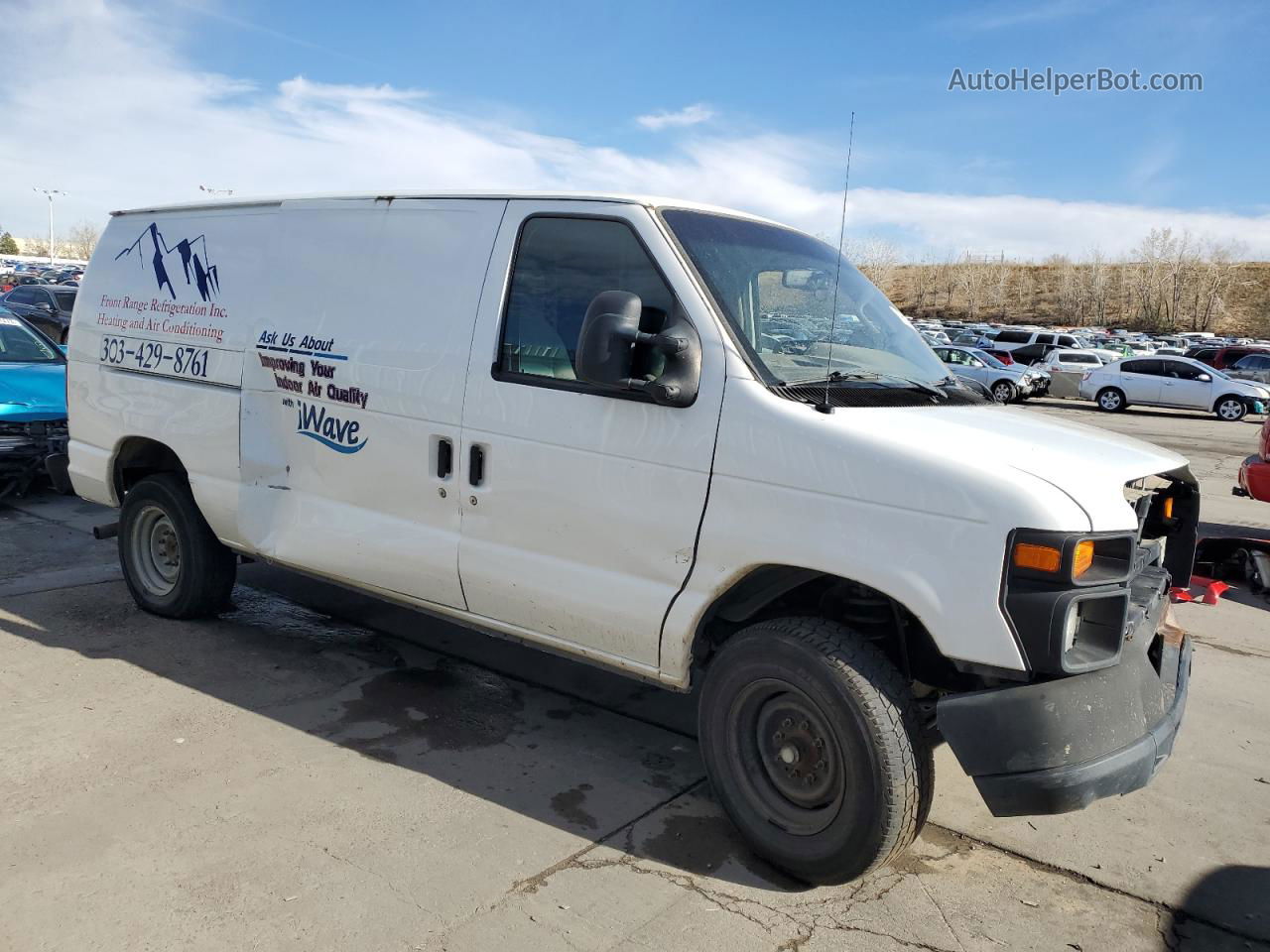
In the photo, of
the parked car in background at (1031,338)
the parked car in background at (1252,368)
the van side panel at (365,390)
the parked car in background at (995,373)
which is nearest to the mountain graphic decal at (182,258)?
the van side panel at (365,390)

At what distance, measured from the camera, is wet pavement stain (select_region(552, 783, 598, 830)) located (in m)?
3.70

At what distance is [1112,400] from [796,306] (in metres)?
27.0

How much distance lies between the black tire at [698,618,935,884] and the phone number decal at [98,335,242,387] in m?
2.94

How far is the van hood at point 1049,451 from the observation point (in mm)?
2977

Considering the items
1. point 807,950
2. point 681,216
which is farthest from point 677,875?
point 681,216

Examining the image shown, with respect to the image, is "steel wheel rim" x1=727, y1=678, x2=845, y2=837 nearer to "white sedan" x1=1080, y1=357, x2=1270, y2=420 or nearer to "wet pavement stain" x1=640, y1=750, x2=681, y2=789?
"wet pavement stain" x1=640, y1=750, x2=681, y2=789

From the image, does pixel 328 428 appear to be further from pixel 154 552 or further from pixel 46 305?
pixel 46 305

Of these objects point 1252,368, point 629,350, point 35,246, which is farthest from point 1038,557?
point 35,246

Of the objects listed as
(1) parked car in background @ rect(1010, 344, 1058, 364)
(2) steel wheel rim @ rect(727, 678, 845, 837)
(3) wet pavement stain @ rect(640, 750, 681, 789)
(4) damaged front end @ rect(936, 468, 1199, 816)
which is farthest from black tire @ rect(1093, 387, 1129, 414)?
(2) steel wheel rim @ rect(727, 678, 845, 837)

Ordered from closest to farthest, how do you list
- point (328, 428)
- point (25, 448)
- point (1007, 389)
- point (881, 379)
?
point (881, 379) → point (328, 428) → point (25, 448) → point (1007, 389)

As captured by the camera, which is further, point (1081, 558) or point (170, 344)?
point (170, 344)

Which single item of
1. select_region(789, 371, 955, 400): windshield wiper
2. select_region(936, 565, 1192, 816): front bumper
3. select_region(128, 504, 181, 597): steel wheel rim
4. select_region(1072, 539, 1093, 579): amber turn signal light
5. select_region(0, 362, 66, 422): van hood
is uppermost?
select_region(789, 371, 955, 400): windshield wiper

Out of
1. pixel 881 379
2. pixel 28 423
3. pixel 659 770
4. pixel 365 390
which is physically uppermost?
pixel 881 379

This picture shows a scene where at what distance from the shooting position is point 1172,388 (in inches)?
1070
